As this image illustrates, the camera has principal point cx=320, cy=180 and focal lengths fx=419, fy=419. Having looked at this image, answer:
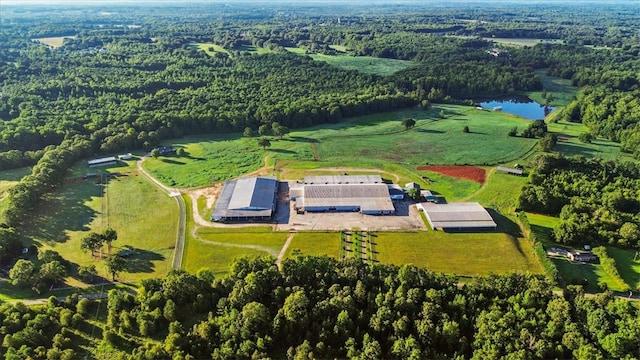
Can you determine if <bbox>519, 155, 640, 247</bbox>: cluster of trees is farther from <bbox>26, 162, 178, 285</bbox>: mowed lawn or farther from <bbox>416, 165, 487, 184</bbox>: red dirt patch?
<bbox>26, 162, 178, 285</bbox>: mowed lawn

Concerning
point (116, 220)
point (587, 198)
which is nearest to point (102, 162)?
point (116, 220)

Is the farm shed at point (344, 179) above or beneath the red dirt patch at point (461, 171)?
beneath

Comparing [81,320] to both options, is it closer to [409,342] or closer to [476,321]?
[409,342]

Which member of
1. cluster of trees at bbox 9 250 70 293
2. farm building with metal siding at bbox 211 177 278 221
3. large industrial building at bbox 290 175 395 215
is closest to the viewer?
cluster of trees at bbox 9 250 70 293

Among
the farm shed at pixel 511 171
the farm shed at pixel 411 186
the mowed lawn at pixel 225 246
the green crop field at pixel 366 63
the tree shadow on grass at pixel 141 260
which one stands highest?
the green crop field at pixel 366 63

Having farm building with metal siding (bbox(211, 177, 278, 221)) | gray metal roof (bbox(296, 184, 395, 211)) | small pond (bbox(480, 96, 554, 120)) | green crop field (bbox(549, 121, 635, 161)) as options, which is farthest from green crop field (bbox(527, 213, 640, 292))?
small pond (bbox(480, 96, 554, 120))

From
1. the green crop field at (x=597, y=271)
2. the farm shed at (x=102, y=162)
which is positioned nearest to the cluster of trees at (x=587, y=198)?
the green crop field at (x=597, y=271)

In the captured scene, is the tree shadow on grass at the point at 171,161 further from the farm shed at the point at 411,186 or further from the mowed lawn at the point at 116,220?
the farm shed at the point at 411,186
